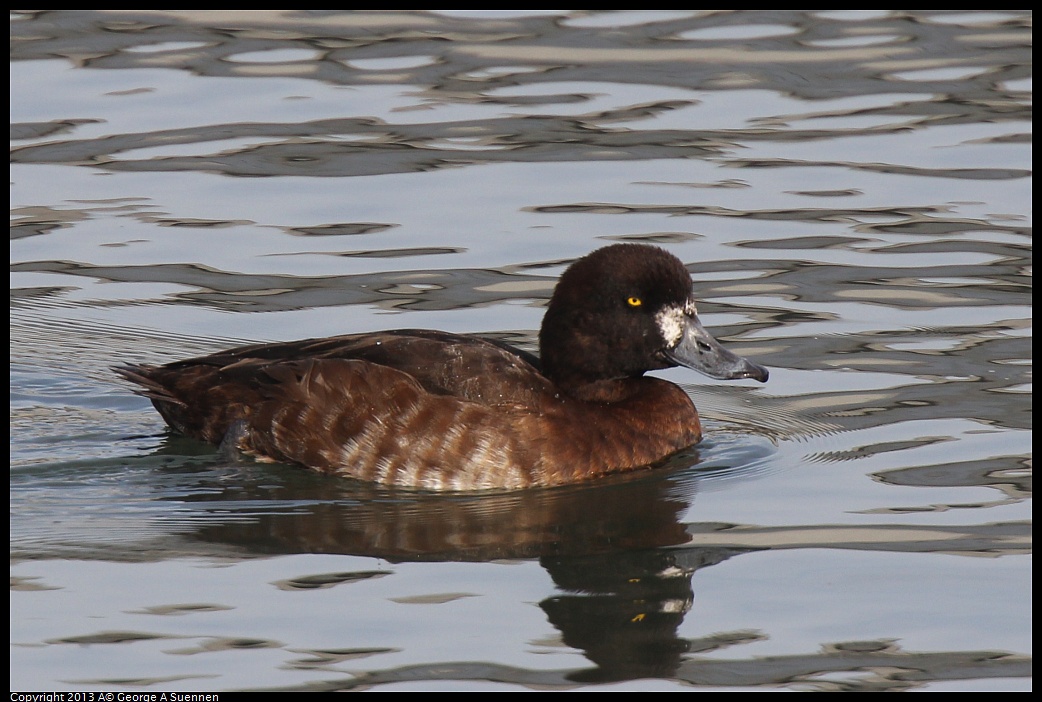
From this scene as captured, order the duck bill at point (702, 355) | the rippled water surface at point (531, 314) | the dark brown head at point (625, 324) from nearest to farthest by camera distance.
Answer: the rippled water surface at point (531, 314) → the dark brown head at point (625, 324) → the duck bill at point (702, 355)

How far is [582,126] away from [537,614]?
7145mm

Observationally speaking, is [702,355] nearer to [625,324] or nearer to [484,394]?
[625,324]

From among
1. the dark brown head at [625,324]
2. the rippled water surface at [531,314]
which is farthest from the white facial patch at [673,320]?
the rippled water surface at [531,314]

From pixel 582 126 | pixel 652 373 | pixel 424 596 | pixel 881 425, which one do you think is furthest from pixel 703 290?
pixel 424 596

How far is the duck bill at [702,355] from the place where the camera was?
776cm

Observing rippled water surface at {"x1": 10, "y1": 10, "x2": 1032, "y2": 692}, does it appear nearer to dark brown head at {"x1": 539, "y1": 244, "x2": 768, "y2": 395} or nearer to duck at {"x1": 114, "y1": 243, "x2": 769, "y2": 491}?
duck at {"x1": 114, "y1": 243, "x2": 769, "y2": 491}

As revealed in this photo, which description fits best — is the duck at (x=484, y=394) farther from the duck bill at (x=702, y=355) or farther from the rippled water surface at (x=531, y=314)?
the rippled water surface at (x=531, y=314)

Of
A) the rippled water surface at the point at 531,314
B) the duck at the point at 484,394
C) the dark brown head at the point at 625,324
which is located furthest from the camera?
the dark brown head at the point at 625,324

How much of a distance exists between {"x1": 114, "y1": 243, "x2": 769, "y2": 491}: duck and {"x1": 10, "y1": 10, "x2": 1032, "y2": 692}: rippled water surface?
0.16m

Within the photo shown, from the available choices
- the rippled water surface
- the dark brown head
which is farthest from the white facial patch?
the rippled water surface

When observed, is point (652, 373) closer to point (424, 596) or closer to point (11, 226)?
point (424, 596)

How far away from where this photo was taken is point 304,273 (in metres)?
10.1

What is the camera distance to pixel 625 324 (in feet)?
25.2

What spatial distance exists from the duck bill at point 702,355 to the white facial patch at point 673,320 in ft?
0.05
